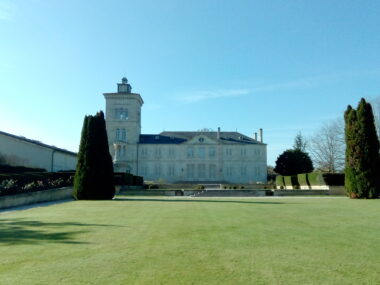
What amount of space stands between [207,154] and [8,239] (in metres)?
55.0

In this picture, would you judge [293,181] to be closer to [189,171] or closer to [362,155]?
[362,155]

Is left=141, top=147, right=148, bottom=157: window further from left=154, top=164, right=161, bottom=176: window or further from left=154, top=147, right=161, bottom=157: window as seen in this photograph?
left=154, top=164, right=161, bottom=176: window

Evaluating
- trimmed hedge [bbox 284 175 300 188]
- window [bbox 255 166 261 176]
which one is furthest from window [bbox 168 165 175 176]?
trimmed hedge [bbox 284 175 300 188]

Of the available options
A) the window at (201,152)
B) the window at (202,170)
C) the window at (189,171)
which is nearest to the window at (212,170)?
the window at (202,170)

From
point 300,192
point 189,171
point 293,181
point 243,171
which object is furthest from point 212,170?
point 300,192

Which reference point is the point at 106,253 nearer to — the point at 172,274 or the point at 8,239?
the point at 172,274

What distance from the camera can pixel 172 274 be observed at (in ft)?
13.5

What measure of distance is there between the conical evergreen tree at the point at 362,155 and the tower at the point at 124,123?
135 ft

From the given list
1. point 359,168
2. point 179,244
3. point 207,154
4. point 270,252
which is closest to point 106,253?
point 179,244

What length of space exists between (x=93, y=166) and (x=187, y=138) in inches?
1668

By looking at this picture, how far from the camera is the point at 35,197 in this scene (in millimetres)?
18391

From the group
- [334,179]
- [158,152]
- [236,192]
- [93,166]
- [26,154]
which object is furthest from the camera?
[158,152]

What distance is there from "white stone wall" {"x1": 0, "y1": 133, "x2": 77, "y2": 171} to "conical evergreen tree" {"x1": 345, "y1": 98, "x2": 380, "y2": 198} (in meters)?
25.3

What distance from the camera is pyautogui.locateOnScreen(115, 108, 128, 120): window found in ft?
198
